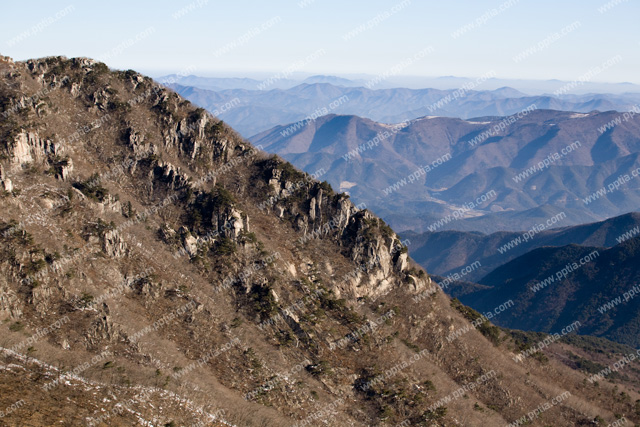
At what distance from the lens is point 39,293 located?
150 ft

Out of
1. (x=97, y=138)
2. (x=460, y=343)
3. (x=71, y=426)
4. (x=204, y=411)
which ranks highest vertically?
(x=97, y=138)

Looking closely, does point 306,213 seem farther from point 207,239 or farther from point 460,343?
point 460,343

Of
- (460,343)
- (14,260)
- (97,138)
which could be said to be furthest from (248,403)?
(97,138)

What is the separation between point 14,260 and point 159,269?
15120 millimetres

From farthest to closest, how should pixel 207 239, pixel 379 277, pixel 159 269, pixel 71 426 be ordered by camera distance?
pixel 379 277, pixel 207 239, pixel 159 269, pixel 71 426

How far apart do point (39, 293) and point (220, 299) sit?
1968 cm

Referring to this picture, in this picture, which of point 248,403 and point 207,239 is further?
point 207,239

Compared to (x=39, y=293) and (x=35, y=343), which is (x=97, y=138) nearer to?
(x=39, y=293)

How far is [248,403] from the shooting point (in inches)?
1816

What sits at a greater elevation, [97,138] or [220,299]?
[97,138]

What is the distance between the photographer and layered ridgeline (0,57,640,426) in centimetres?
4341

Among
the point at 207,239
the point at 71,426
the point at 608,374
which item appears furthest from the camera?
the point at 608,374

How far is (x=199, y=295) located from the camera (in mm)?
55312

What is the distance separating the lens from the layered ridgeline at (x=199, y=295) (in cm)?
4341
